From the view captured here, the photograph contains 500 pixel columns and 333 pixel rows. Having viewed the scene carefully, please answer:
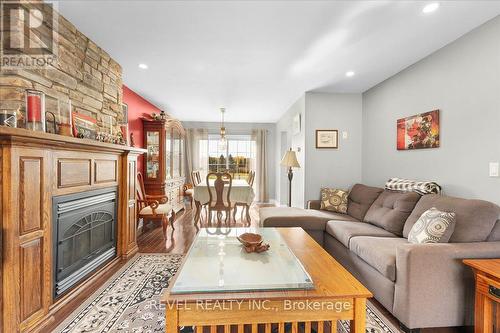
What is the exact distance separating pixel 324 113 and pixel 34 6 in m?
3.81

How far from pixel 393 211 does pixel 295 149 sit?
263 centimetres

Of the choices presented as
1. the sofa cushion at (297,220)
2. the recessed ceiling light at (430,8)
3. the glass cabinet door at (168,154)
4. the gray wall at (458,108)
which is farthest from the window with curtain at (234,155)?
the recessed ceiling light at (430,8)

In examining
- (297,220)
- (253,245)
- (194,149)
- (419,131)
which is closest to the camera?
(253,245)

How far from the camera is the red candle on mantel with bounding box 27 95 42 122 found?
65.5 inches

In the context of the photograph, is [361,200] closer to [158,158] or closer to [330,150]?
[330,150]

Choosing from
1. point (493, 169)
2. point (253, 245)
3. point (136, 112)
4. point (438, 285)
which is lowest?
point (438, 285)

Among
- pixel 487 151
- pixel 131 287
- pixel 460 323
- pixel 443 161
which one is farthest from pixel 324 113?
pixel 131 287

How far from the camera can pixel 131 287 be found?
2.26 m

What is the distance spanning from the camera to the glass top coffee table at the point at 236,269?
1308 millimetres

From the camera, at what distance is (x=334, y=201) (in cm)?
360

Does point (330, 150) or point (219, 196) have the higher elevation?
point (330, 150)

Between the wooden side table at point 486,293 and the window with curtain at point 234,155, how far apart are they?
6.07 meters

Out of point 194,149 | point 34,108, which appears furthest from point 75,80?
point 194,149

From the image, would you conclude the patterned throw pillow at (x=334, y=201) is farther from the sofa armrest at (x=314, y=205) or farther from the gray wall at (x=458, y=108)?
the gray wall at (x=458, y=108)
